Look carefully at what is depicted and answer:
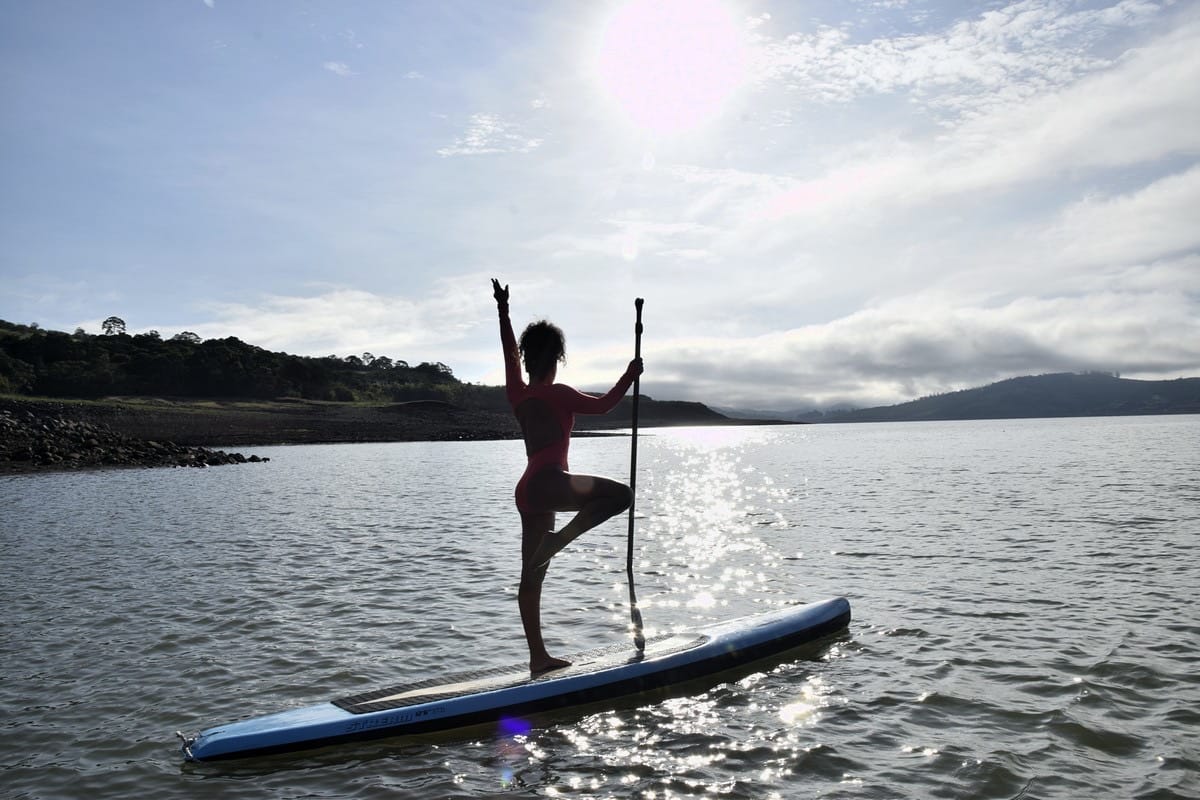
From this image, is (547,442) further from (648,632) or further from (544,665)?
(648,632)

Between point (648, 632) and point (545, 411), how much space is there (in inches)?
194

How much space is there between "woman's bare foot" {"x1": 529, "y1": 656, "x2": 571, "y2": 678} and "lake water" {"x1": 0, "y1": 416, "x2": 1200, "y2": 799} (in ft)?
2.19

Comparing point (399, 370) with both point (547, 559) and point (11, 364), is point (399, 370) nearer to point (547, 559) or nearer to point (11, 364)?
point (11, 364)

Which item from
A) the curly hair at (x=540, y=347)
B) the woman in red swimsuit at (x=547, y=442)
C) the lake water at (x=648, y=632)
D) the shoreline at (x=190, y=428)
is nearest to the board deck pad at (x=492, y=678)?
the lake water at (x=648, y=632)

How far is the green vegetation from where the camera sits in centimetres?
8662

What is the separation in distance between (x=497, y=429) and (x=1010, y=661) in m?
96.9

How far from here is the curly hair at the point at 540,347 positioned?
7.45 meters

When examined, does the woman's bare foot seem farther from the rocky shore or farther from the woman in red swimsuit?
the rocky shore

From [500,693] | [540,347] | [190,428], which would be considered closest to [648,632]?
[500,693]

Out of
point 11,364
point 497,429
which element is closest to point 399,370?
point 497,429

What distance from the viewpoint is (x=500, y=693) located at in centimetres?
736

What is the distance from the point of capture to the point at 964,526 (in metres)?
20.2

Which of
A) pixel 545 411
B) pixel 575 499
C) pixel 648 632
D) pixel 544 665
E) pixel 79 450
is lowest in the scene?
pixel 648 632

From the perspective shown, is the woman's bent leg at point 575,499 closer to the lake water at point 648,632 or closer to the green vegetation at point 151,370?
the lake water at point 648,632
